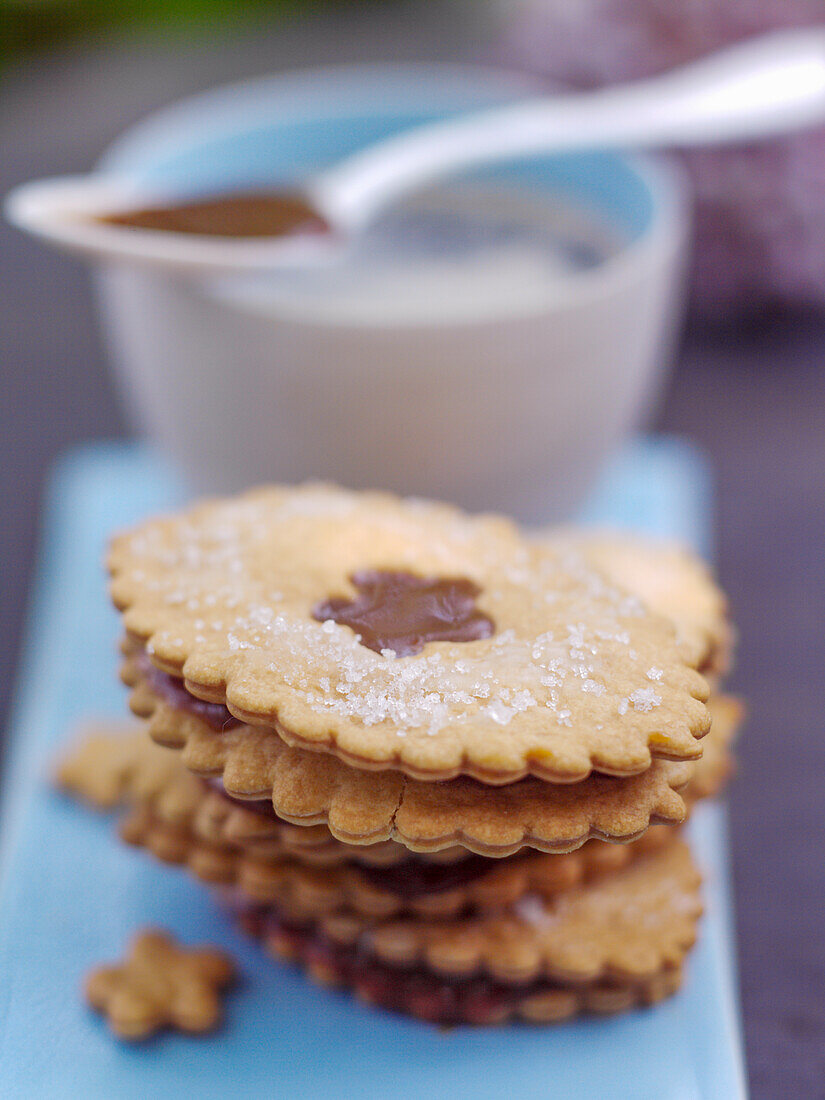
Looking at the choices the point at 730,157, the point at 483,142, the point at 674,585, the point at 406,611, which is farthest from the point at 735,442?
the point at 406,611

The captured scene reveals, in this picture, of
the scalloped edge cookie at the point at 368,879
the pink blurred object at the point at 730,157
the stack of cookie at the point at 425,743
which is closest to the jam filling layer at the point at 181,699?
the stack of cookie at the point at 425,743

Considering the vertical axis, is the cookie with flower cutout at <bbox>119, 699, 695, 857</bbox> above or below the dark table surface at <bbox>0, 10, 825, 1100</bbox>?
below

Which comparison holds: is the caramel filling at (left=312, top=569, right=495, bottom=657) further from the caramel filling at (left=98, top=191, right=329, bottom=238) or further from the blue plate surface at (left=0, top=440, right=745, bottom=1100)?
the caramel filling at (left=98, top=191, right=329, bottom=238)

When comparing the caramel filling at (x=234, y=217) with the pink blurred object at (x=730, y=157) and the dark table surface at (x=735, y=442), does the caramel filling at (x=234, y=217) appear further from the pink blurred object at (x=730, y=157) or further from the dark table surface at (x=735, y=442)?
the pink blurred object at (x=730, y=157)

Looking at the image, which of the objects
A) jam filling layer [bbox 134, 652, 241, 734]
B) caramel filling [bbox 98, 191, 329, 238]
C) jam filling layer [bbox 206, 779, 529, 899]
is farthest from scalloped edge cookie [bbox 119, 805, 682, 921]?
caramel filling [bbox 98, 191, 329, 238]

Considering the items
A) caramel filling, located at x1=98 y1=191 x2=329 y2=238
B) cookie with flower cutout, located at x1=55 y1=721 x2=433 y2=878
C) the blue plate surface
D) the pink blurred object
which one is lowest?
the blue plate surface

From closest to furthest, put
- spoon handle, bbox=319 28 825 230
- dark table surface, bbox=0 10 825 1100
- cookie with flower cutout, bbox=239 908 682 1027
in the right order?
cookie with flower cutout, bbox=239 908 682 1027
dark table surface, bbox=0 10 825 1100
spoon handle, bbox=319 28 825 230

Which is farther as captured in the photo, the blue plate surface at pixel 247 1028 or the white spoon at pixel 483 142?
the white spoon at pixel 483 142
